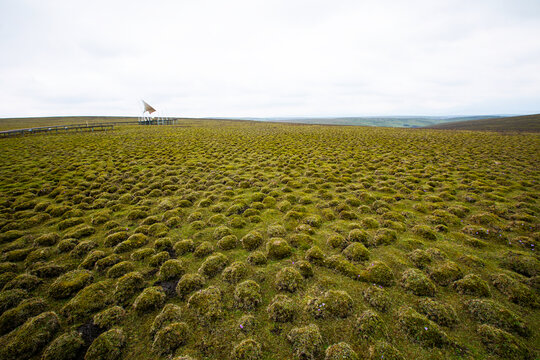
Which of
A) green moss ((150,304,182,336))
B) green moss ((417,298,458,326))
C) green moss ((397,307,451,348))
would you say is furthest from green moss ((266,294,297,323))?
green moss ((417,298,458,326))

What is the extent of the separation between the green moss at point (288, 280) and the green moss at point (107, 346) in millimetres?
4000

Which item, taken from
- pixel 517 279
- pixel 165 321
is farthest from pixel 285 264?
pixel 517 279

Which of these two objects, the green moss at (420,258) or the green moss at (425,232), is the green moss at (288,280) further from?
the green moss at (425,232)

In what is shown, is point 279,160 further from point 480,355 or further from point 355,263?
point 480,355

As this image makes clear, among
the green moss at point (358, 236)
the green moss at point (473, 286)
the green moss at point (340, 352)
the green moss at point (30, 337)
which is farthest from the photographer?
A: the green moss at point (358, 236)

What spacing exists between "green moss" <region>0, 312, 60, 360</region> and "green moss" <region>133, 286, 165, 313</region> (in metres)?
1.72

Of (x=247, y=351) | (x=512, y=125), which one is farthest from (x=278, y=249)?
(x=512, y=125)

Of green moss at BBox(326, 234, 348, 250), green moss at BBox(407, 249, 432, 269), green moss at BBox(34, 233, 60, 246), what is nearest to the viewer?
green moss at BBox(407, 249, 432, 269)

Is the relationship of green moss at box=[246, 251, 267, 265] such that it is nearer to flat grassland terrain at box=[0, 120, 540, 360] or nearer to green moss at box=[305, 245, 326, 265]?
flat grassland terrain at box=[0, 120, 540, 360]

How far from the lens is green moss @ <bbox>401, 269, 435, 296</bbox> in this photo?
577 centimetres

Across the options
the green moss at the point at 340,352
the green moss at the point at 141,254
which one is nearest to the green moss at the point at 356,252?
the green moss at the point at 340,352

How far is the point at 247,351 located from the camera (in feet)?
14.3

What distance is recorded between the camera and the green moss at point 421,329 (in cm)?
452

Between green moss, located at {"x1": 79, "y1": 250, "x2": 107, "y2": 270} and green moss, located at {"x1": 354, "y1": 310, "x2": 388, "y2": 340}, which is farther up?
green moss, located at {"x1": 79, "y1": 250, "x2": 107, "y2": 270}
